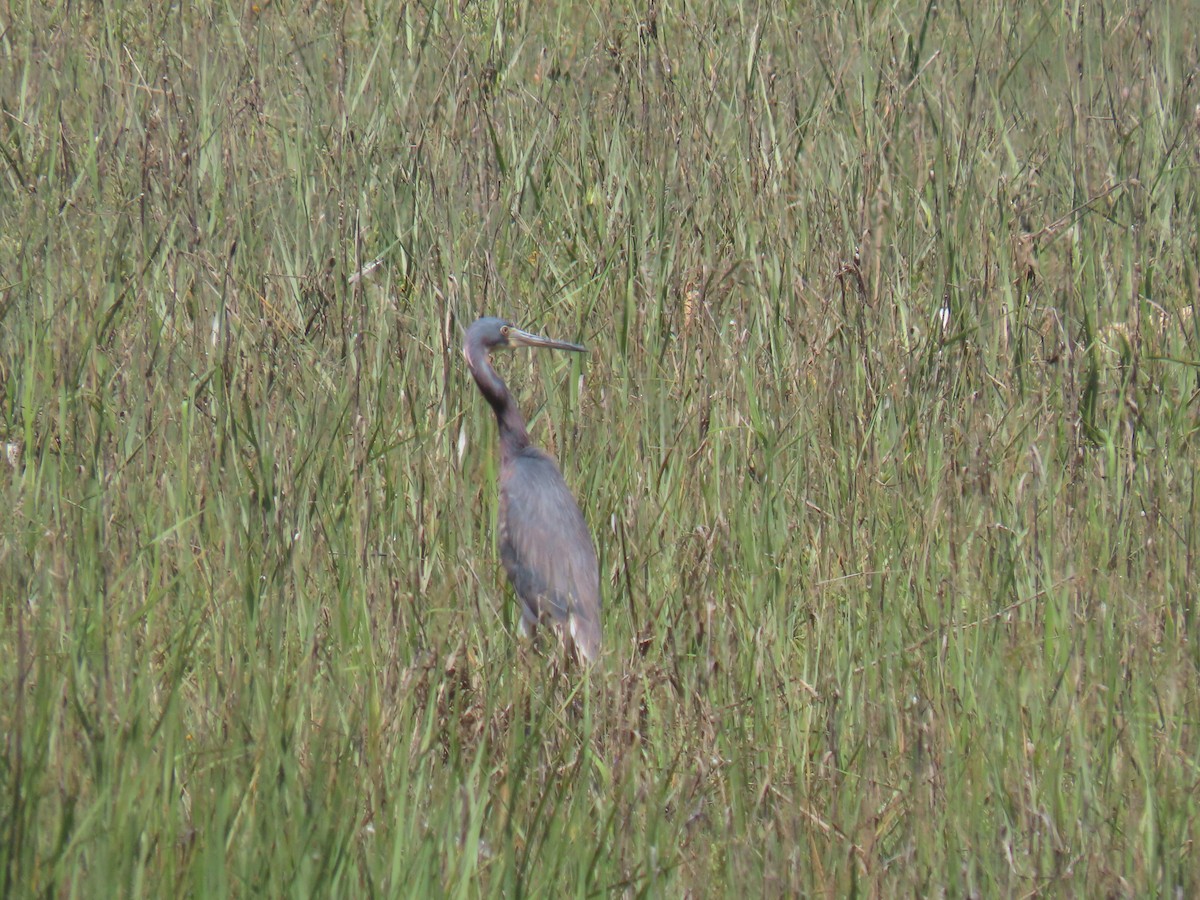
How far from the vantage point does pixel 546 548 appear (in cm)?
336

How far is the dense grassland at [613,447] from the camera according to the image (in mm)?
2160

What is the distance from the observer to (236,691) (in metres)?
2.30

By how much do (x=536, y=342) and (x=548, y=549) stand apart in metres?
0.65

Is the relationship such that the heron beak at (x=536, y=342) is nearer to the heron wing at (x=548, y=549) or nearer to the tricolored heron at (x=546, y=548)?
the tricolored heron at (x=546, y=548)

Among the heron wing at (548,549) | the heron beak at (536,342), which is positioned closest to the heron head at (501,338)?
the heron beak at (536,342)

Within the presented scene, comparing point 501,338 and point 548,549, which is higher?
point 501,338

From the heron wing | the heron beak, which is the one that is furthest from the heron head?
the heron wing

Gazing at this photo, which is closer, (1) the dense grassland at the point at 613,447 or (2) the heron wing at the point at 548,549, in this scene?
(1) the dense grassland at the point at 613,447

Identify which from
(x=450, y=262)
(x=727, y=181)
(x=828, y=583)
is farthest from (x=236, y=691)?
(x=727, y=181)

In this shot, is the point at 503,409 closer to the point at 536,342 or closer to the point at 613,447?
the point at 536,342

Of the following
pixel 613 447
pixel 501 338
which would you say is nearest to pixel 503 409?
pixel 501 338

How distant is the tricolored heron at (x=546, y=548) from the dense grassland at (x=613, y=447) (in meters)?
0.07

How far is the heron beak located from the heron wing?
35cm

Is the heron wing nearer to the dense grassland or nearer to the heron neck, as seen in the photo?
the dense grassland
